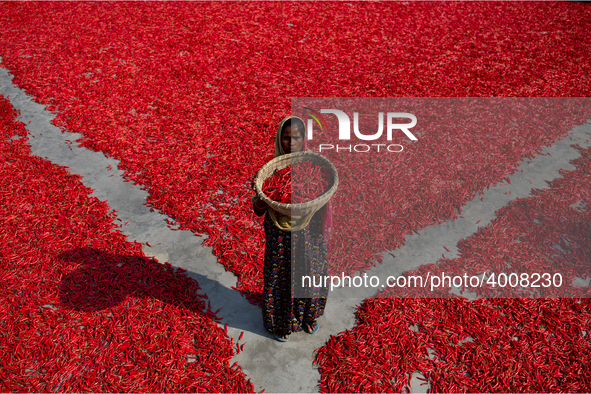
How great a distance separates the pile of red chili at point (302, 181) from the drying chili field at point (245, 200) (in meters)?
1.96

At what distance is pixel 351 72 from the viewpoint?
10961 mm

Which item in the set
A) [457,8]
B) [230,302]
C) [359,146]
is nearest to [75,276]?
[230,302]

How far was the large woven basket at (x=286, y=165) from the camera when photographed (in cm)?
336

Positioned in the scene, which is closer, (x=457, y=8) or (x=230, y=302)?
(x=230, y=302)

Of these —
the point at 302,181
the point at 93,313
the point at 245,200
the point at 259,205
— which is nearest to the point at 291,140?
the point at 302,181

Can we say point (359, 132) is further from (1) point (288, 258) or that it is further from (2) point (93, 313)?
(2) point (93, 313)

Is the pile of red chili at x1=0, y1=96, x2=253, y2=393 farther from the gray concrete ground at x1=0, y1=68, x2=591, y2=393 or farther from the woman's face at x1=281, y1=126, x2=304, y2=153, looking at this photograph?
the woman's face at x1=281, y1=126, x2=304, y2=153

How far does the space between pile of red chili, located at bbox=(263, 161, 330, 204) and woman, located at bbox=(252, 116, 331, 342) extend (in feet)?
0.58

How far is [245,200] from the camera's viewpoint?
6797 millimetres

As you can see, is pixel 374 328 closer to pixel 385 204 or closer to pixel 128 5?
pixel 385 204

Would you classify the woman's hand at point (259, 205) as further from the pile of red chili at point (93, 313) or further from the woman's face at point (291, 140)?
the pile of red chili at point (93, 313)

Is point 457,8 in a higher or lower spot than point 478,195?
higher

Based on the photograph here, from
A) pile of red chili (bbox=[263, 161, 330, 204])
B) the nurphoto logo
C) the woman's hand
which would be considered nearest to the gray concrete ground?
the woman's hand

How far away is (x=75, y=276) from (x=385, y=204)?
16.2ft
